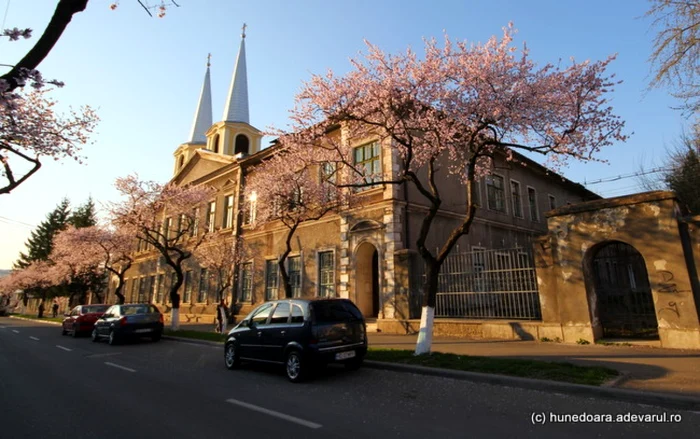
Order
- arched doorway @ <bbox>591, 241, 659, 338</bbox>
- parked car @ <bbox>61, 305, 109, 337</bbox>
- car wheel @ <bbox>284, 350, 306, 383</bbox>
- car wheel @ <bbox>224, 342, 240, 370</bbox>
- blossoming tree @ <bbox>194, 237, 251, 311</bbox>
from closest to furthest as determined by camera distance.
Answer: car wheel @ <bbox>284, 350, 306, 383</bbox> < car wheel @ <bbox>224, 342, 240, 370</bbox> < arched doorway @ <bbox>591, 241, 659, 338</bbox> < parked car @ <bbox>61, 305, 109, 337</bbox> < blossoming tree @ <bbox>194, 237, 251, 311</bbox>

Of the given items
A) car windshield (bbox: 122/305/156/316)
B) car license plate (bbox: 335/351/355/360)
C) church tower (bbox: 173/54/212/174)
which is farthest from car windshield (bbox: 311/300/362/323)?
church tower (bbox: 173/54/212/174)

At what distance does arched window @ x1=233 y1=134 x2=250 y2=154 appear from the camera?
3234cm

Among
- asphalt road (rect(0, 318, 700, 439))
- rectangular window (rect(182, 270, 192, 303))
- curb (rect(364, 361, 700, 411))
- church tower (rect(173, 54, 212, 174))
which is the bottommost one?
asphalt road (rect(0, 318, 700, 439))

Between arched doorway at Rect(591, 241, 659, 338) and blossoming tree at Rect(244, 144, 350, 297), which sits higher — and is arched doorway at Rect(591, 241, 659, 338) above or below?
below

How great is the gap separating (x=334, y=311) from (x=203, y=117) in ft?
124

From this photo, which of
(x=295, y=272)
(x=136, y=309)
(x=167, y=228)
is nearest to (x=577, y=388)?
(x=295, y=272)

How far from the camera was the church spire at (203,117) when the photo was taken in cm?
3947

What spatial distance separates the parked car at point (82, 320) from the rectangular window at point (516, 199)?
2440 centimetres

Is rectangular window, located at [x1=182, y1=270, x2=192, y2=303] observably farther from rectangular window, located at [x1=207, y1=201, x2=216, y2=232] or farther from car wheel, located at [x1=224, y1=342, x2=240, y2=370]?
car wheel, located at [x1=224, y1=342, x2=240, y2=370]

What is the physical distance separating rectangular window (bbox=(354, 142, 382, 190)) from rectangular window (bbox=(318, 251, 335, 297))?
155 inches

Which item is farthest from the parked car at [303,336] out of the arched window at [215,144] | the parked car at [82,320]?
the arched window at [215,144]

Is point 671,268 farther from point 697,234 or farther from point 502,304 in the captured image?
point 502,304

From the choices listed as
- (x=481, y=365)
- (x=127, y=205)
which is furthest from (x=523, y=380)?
(x=127, y=205)

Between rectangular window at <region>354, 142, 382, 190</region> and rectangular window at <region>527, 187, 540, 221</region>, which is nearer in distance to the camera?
rectangular window at <region>354, 142, 382, 190</region>
